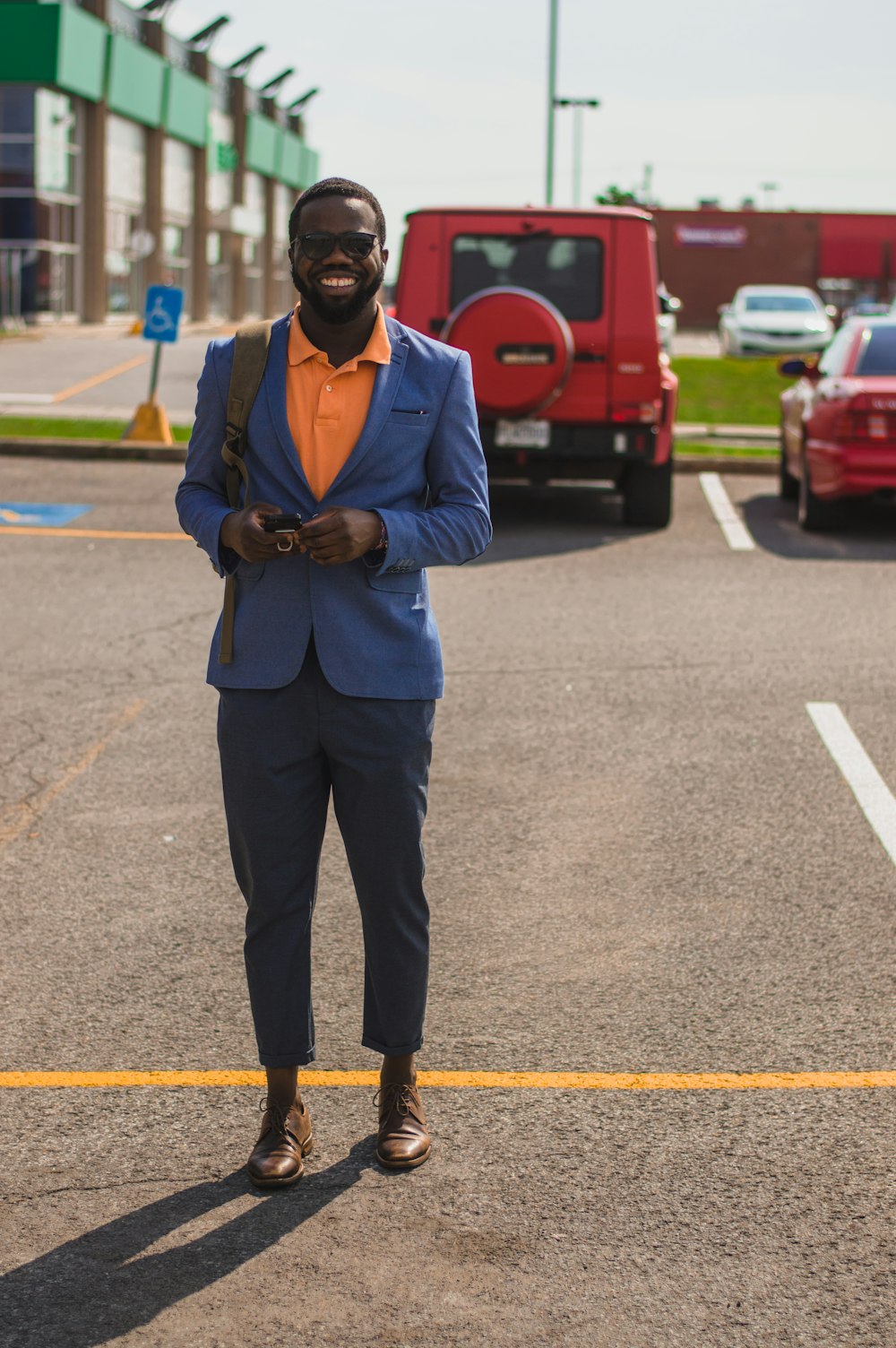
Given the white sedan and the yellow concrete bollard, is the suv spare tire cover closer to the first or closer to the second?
the yellow concrete bollard

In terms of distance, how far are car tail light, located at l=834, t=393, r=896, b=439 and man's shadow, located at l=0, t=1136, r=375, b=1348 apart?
910cm

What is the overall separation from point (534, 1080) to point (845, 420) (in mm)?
8636

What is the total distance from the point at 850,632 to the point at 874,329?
15.4 feet

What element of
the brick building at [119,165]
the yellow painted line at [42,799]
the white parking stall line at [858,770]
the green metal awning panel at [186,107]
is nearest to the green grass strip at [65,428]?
the yellow painted line at [42,799]

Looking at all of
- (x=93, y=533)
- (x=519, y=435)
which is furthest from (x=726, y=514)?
(x=93, y=533)

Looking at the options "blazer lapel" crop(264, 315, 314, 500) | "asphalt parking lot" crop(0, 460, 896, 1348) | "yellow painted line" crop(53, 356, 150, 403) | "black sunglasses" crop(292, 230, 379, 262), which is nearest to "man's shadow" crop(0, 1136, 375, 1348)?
"asphalt parking lot" crop(0, 460, 896, 1348)

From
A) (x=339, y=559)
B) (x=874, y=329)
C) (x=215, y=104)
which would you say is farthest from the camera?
(x=215, y=104)

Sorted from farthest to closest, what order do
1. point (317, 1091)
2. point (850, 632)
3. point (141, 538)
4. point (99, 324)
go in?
1. point (99, 324)
2. point (141, 538)
3. point (850, 632)
4. point (317, 1091)

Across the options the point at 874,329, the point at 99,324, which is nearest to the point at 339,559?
the point at 874,329

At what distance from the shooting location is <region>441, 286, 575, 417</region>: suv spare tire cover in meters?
11.7

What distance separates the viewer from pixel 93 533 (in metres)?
11.7

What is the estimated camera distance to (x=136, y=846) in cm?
552

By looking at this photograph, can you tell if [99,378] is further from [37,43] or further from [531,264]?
[37,43]

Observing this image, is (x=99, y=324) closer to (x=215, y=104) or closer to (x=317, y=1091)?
(x=215, y=104)
